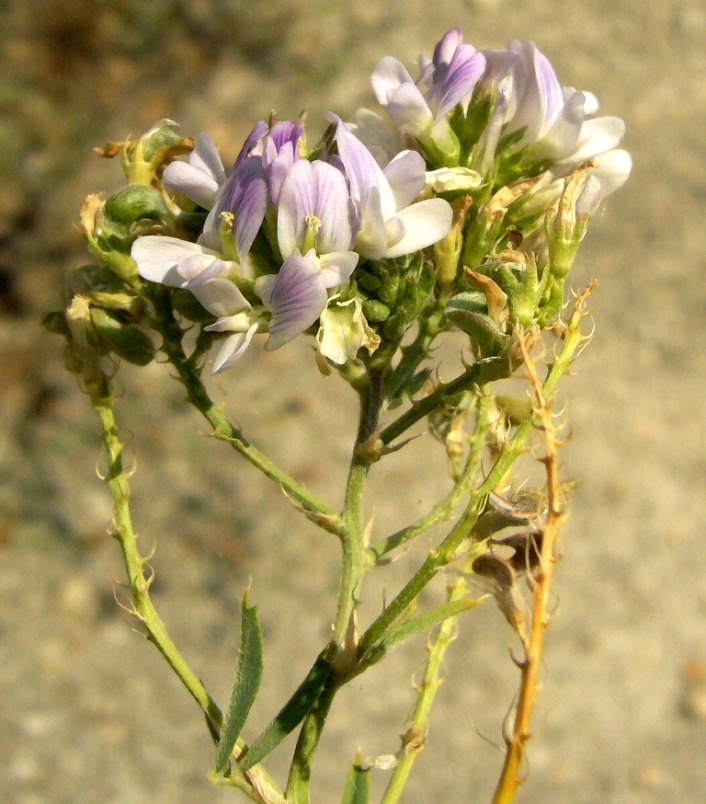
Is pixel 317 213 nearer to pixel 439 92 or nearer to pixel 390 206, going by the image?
pixel 390 206

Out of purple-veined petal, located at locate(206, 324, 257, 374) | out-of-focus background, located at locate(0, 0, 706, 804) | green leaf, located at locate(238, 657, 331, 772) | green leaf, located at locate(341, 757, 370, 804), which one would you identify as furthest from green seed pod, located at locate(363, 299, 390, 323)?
out-of-focus background, located at locate(0, 0, 706, 804)

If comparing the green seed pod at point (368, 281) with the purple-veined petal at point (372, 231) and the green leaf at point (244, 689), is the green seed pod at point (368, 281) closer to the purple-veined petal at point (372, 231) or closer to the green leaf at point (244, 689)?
the purple-veined petal at point (372, 231)

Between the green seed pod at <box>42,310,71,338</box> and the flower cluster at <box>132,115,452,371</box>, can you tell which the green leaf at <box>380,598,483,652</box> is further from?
the green seed pod at <box>42,310,71,338</box>

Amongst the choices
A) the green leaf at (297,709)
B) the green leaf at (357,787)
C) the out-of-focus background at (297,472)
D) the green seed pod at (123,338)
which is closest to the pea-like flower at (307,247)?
the green seed pod at (123,338)

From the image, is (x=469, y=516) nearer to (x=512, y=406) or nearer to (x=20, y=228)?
(x=512, y=406)

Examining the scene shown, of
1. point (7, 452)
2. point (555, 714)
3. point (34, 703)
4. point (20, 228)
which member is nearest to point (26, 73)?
point (20, 228)
